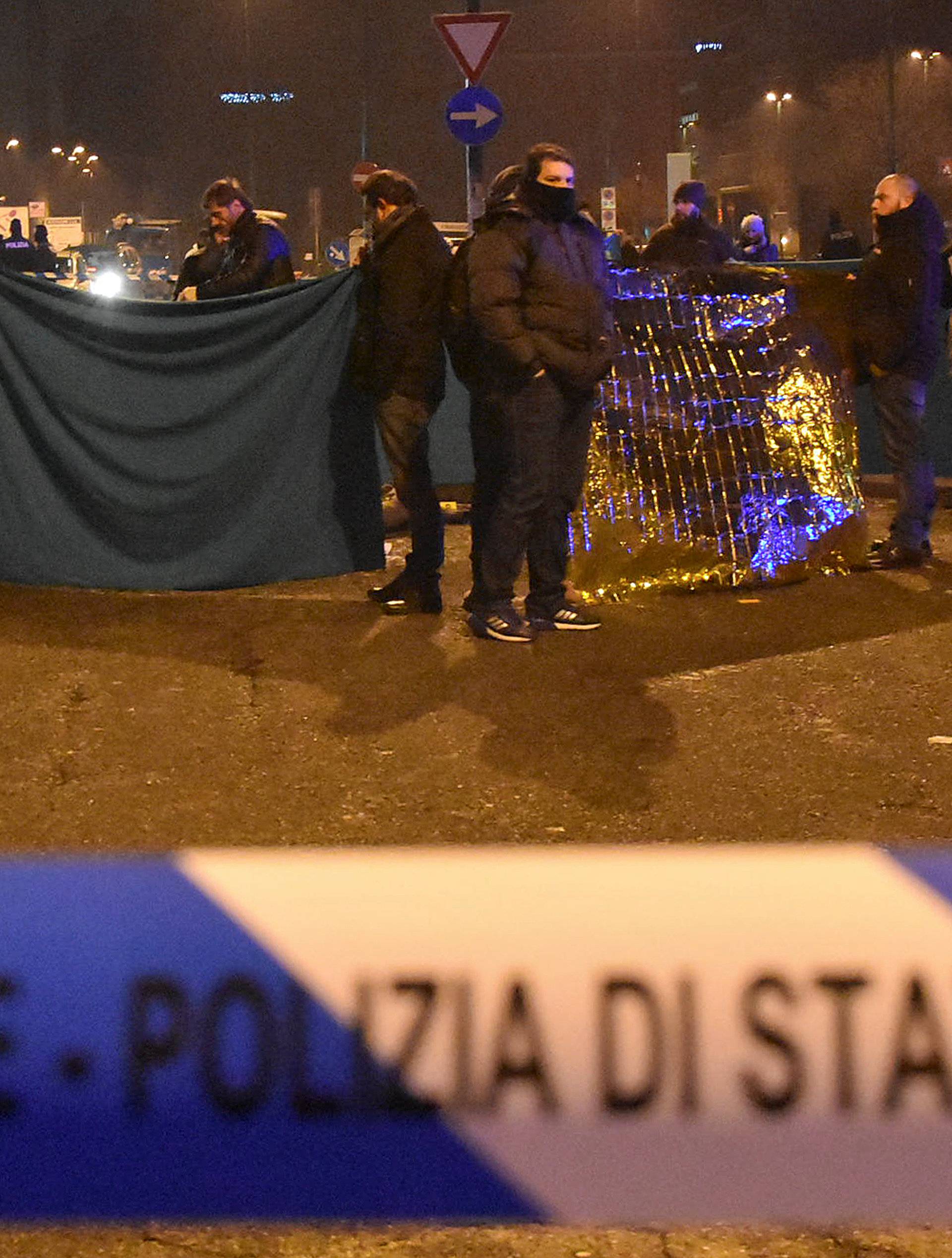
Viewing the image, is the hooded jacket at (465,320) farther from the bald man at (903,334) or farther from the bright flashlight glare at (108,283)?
the bright flashlight glare at (108,283)

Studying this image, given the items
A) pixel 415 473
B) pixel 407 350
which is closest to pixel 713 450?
pixel 415 473

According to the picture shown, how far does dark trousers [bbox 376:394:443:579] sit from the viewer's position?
837 centimetres

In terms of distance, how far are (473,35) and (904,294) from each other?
631cm

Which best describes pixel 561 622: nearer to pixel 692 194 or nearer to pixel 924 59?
pixel 692 194

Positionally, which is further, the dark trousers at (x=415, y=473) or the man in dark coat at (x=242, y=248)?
the man in dark coat at (x=242, y=248)

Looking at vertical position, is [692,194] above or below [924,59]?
below

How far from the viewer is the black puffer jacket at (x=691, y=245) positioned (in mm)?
11664

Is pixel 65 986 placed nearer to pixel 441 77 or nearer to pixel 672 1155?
pixel 672 1155

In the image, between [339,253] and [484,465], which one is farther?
[339,253]

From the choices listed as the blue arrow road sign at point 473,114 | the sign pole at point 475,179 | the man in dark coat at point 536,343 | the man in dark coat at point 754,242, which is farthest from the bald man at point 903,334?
the sign pole at point 475,179

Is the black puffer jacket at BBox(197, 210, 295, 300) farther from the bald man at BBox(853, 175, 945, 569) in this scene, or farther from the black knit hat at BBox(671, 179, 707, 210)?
the black knit hat at BBox(671, 179, 707, 210)

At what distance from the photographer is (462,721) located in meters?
6.84

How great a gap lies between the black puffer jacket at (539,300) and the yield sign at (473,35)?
Answer: 721 cm

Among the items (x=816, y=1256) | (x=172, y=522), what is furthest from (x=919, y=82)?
(x=816, y=1256)
